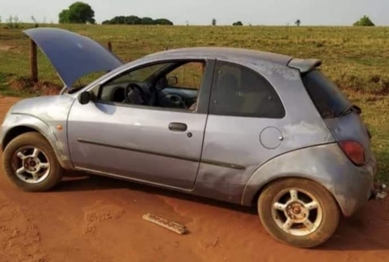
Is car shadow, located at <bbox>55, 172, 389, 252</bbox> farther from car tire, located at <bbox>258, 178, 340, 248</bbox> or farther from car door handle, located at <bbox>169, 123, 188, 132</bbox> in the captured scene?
car door handle, located at <bbox>169, 123, 188, 132</bbox>

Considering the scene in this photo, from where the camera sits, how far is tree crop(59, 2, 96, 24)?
100875mm

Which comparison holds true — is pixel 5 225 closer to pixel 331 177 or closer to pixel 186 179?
pixel 186 179

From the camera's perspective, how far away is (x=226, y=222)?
174 inches

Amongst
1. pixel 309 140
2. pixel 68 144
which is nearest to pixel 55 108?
pixel 68 144

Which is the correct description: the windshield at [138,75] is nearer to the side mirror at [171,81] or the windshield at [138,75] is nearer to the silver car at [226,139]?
the silver car at [226,139]

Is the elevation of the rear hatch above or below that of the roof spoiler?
below

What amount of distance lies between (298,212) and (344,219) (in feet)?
2.85

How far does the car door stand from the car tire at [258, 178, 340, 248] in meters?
0.74

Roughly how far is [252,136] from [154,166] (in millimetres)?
1003

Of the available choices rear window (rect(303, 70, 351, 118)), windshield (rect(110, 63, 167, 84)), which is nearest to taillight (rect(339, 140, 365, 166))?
rear window (rect(303, 70, 351, 118))

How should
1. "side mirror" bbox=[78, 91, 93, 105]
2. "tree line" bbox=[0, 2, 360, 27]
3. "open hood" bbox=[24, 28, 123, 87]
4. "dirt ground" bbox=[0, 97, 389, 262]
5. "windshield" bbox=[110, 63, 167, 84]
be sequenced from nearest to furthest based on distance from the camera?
"dirt ground" bbox=[0, 97, 389, 262] < "side mirror" bbox=[78, 91, 93, 105] < "windshield" bbox=[110, 63, 167, 84] < "open hood" bbox=[24, 28, 123, 87] < "tree line" bbox=[0, 2, 360, 27]

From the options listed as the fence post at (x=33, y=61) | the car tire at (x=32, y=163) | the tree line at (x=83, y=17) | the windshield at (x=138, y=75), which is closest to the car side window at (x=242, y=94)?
the windshield at (x=138, y=75)

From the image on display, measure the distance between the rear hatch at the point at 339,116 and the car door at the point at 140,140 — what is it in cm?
93

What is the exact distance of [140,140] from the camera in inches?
173
